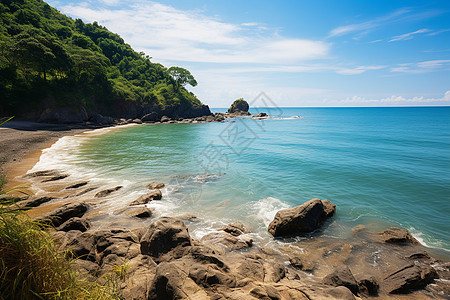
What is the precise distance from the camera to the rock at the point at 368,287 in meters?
6.38

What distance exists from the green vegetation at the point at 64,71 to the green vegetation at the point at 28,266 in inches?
2218

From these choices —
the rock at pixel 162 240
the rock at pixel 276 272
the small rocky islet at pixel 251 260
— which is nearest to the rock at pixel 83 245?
the small rocky islet at pixel 251 260

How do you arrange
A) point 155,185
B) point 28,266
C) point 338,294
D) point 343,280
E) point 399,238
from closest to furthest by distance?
point 28,266 < point 338,294 < point 343,280 < point 399,238 < point 155,185

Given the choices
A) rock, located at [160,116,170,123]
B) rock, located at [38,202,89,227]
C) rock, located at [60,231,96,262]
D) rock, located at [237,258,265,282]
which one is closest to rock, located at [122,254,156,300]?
rock, located at [60,231,96,262]

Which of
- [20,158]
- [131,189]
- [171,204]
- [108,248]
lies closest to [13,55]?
[20,158]

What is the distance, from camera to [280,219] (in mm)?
9664

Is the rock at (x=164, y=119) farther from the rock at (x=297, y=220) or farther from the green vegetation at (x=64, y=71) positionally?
the rock at (x=297, y=220)

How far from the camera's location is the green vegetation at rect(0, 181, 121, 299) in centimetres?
242

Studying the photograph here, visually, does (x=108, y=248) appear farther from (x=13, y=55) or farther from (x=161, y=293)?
(x=13, y=55)

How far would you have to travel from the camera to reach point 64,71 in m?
52.9

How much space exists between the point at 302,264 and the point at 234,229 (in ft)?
10.8

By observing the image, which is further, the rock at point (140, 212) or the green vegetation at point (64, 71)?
the green vegetation at point (64, 71)

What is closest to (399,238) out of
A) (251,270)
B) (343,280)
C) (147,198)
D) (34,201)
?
(343,280)

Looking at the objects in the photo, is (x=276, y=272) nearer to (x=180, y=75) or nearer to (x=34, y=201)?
(x=34, y=201)
